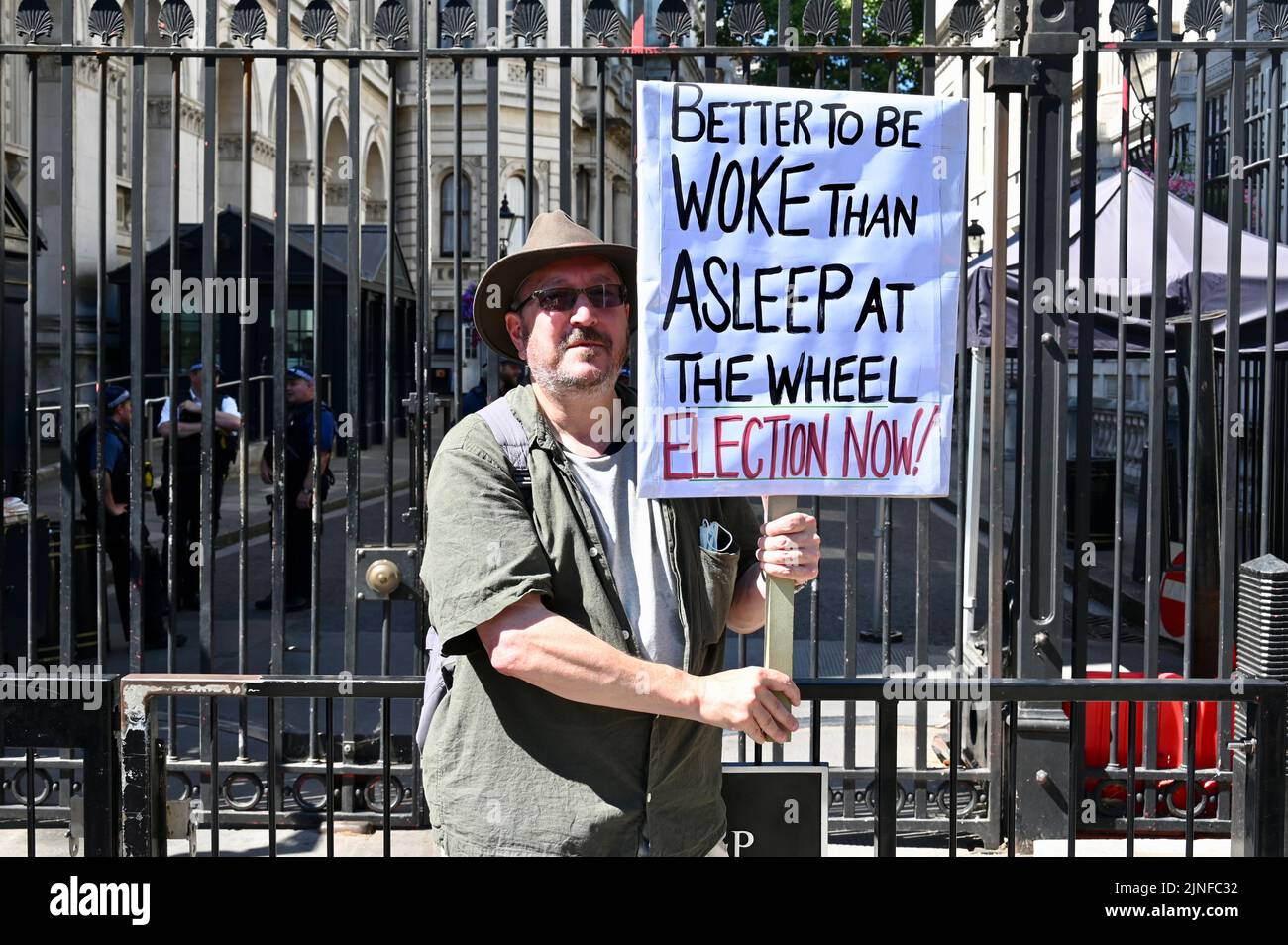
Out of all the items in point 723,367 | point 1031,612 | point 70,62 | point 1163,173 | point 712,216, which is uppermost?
point 70,62

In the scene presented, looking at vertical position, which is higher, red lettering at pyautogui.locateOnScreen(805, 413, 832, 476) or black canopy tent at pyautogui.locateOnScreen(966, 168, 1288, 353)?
black canopy tent at pyautogui.locateOnScreen(966, 168, 1288, 353)

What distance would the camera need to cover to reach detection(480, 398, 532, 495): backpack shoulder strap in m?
2.57

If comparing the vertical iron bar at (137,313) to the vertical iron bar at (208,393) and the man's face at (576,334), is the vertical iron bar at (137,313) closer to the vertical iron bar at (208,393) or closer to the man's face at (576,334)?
the vertical iron bar at (208,393)

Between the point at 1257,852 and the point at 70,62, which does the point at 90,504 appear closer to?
the point at 70,62

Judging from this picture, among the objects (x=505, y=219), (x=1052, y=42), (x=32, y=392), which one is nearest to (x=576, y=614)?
(x=32, y=392)

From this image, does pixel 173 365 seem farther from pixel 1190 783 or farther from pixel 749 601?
pixel 1190 783

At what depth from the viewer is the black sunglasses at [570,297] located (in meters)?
2.69

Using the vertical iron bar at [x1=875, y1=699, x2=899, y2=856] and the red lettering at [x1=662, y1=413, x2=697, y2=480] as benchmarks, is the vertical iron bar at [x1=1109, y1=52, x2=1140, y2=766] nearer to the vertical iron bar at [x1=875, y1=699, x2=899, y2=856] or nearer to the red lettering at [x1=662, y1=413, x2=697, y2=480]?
the vertical iron bar at [x1=875, y1=699, x2=899, y2=856]

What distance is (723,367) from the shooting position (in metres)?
2.64

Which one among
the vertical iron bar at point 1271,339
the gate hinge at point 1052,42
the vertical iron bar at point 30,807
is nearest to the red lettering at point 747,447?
the vertical iron bar at point 30,807

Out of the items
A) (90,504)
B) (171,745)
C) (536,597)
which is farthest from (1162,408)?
(90,504)

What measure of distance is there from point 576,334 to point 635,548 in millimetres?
440

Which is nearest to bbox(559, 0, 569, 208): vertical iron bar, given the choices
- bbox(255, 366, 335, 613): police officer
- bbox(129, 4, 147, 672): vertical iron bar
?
bbox(129, 4, 147, 672): vertical iron bar

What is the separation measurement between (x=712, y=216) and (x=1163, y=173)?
121 inches
